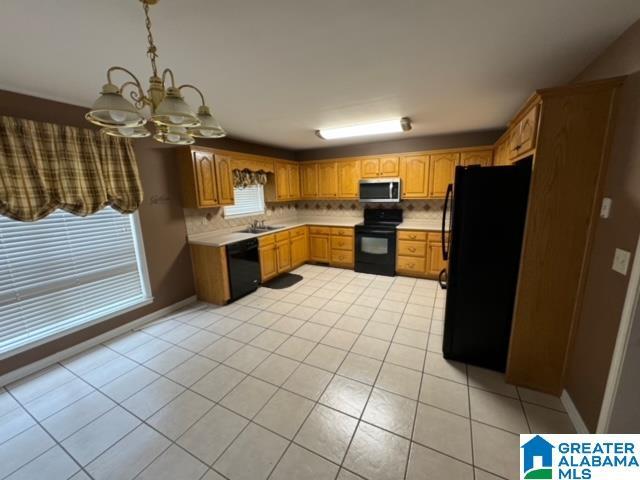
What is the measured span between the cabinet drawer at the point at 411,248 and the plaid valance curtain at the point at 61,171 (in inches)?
147

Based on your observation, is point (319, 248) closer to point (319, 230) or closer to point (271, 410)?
point (319, 230)

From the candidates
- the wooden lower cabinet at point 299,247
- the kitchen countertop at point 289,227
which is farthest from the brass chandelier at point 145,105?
the wooden lower cabinet at point 299,247

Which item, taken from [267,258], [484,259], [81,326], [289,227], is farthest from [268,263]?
[484,259]

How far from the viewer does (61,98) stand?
227 centimetres

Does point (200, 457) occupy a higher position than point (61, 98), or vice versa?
point (61, 98)

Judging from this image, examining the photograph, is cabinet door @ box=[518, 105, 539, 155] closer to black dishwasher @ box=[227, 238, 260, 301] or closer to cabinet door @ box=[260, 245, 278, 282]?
black dishwasher @ box=[227, 238, 260, 301]

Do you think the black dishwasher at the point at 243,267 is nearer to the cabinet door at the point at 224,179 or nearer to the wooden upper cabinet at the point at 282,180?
the cabinet door at the point at 224,179

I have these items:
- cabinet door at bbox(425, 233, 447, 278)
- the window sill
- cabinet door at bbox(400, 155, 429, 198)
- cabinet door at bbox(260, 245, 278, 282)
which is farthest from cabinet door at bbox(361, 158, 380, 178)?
the window sill

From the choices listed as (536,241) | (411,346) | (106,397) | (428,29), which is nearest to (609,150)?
A: (536,241)

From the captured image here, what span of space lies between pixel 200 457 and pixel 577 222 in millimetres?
2768

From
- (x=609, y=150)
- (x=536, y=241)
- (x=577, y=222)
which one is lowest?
(x=536, y=241)

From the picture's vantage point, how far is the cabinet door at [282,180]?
15.6 feet

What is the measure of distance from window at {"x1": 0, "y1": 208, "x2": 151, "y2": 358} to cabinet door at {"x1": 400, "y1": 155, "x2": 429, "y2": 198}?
3967 mm

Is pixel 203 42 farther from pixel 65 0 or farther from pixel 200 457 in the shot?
pixel 200 457
